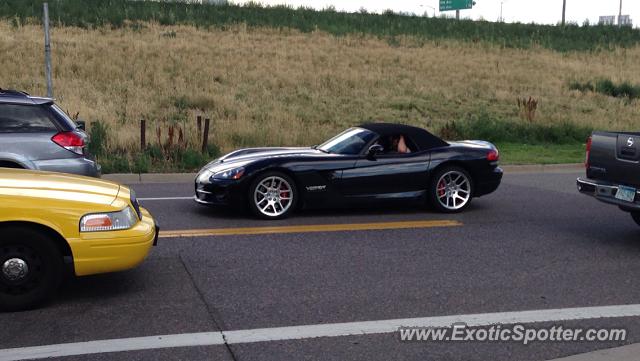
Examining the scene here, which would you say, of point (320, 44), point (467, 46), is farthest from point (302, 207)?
point (467, 46)

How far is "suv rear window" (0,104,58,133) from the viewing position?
26.8 feet

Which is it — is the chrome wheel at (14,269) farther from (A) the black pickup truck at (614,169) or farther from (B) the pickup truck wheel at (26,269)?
(A) the black pickup truck at (614,169)

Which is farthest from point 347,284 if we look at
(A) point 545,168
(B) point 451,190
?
(A) point 545,168

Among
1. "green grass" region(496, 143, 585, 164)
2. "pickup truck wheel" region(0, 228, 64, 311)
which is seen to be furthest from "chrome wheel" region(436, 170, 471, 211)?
"green grass" region(496, 143, 585, 164)

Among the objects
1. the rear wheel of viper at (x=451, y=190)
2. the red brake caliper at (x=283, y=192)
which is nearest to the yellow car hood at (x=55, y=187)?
the red brake caliper at (x=283, y=192)

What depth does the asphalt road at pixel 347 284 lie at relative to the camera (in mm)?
4598

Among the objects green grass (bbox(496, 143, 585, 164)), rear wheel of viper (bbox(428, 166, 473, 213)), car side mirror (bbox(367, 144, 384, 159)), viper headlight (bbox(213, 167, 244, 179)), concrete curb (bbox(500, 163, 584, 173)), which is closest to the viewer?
viper headlight (bbox(213, 167, 244, 179))

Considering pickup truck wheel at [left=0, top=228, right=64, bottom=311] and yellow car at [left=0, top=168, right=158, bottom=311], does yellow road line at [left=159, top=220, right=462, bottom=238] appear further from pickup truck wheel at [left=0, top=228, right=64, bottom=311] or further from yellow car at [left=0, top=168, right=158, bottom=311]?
pickup truck wheel at [left=0, top=228, right=64, bottom=311]

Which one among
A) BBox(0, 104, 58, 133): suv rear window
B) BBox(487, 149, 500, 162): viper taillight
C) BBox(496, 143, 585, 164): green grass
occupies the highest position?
BBox(0, 104, 58, 133): suv rear window

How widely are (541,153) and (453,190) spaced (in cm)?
896

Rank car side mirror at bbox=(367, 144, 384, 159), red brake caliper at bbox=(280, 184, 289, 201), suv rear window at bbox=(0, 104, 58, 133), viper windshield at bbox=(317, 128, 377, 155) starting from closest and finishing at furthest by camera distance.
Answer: suv rear window at bbox=(0, 104, 58, 133) < red brake caliper at bbox=(280, 184, 289, 201) < car side mirror at bbox=(367, 144, 384, 159) < viper windshield at bbox=(317, 128, 377, 155)

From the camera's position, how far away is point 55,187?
218 inches

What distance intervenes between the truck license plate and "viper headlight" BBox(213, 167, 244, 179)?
428 centimetres

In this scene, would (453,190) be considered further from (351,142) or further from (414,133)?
(351,142)
